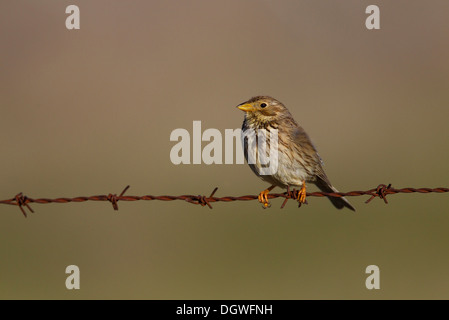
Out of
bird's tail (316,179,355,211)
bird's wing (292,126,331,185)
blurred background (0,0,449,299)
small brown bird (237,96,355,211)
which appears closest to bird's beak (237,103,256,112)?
small brown bird (237,96,355,211)

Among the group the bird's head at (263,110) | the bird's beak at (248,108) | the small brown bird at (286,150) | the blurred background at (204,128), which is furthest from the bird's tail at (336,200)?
the blurred background at (204,128)

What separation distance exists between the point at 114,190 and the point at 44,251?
108 inches

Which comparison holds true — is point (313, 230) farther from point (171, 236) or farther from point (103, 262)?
point (103, 262)

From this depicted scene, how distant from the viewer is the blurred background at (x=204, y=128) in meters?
12.4

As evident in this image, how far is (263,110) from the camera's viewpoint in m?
8.79

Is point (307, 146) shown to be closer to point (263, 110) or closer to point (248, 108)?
point (263, 110)

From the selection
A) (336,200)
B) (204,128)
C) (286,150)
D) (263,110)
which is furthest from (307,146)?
(204,128)

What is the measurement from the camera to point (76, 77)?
22.6 metres

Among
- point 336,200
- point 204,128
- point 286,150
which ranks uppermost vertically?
point 204,128

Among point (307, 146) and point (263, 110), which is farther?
point (263, 110)

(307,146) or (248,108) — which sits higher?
(248,108)

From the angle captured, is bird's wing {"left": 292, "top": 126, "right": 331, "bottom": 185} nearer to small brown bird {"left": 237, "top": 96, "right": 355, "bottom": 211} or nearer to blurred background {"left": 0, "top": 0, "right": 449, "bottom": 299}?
small brown bird {"left": 237, "top": 96, "right": 355, "bottom": 211}

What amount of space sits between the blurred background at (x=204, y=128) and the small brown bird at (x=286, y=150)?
3218mm

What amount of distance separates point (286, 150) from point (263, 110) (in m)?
0.67
